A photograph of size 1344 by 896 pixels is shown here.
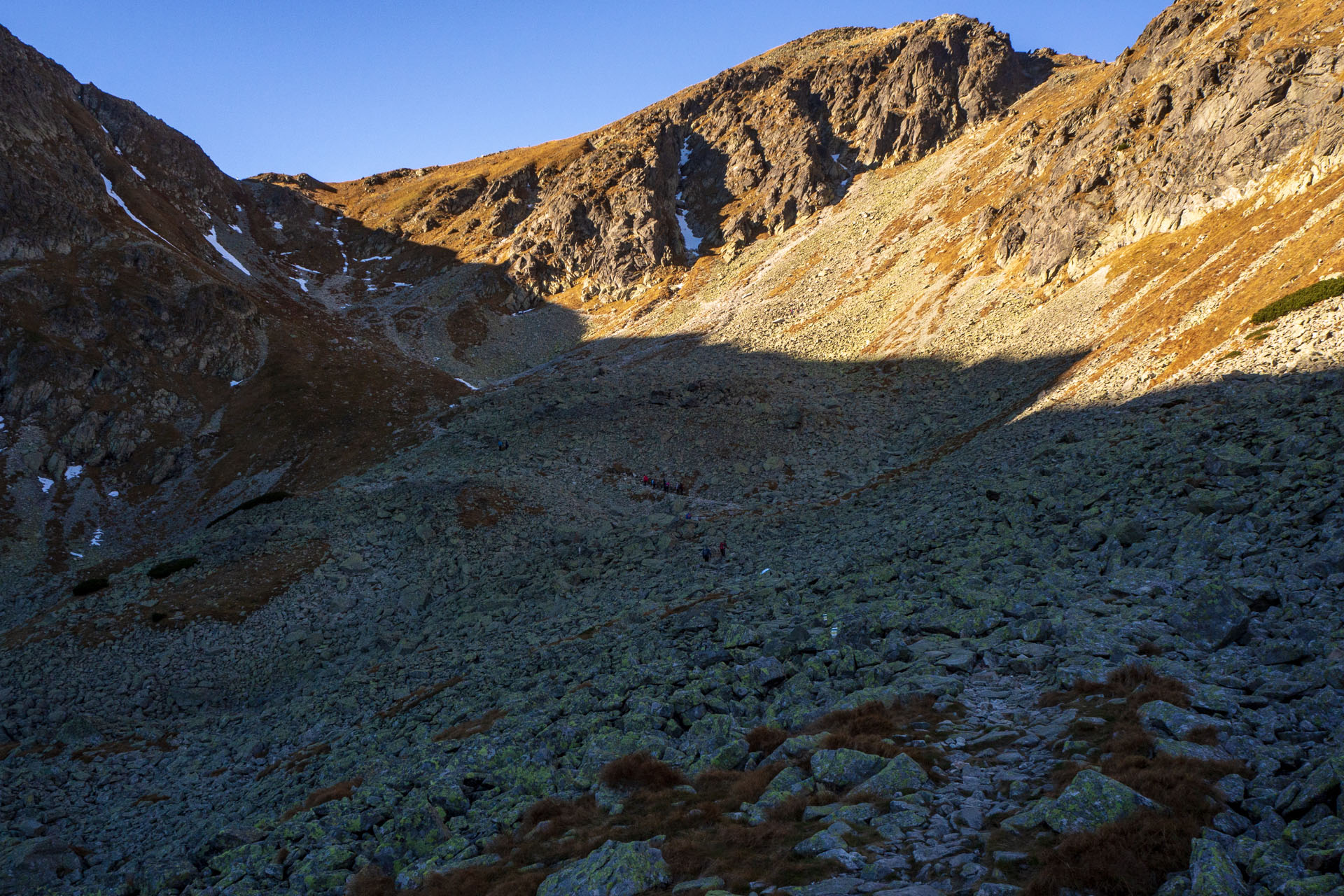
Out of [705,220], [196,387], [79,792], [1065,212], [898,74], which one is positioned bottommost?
[79,792]

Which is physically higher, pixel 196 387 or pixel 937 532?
pixel 196 387

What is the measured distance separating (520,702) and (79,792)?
630 inches

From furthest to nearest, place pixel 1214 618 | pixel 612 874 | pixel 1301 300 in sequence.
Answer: pixel 1301 300
pixel 1214 618
pixel 612 874

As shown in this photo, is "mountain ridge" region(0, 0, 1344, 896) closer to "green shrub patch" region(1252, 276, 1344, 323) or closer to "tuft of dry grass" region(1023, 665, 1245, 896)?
"tuft of dry grass" region(1023, 665, 1245, 896)

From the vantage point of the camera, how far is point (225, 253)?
106 m

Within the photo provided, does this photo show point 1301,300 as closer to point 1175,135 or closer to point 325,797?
point 1175,135

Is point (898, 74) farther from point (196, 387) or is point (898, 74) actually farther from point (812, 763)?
point (812, 763)

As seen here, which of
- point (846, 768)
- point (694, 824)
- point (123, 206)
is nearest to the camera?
point (694, 824)

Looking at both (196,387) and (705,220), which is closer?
(196,387)

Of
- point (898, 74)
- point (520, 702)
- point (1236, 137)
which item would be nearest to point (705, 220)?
point (898, 74)

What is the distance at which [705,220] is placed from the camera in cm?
11644

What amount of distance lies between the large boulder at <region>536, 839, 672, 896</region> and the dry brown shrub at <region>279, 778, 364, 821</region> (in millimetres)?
9054

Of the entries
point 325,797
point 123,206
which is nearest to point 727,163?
point 123,206

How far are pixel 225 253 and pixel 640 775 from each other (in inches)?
4982
